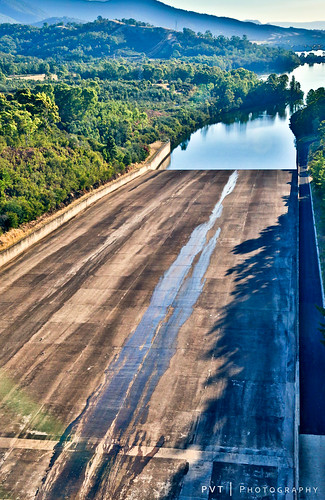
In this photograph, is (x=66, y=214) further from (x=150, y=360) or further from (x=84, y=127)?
(x=84, y=127)

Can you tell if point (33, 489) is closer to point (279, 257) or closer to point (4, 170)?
point (279, 257)

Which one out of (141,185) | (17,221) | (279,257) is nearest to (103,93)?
(141,185)

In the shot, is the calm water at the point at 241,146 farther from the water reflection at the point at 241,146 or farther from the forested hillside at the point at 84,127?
the forested hillside at the point at 84,127

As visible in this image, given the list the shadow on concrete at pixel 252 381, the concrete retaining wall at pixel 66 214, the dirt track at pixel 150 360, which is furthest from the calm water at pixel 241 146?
the shadow on concrete at pixel 252 381

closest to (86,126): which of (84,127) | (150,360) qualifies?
(84,127)

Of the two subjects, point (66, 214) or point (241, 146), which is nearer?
point (66, 214)

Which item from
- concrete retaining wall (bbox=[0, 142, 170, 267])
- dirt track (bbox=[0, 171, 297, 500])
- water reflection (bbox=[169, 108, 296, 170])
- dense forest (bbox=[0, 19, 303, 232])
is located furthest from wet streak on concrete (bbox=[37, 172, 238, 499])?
water reflection (bbox=[169, 108, 296, 170])
